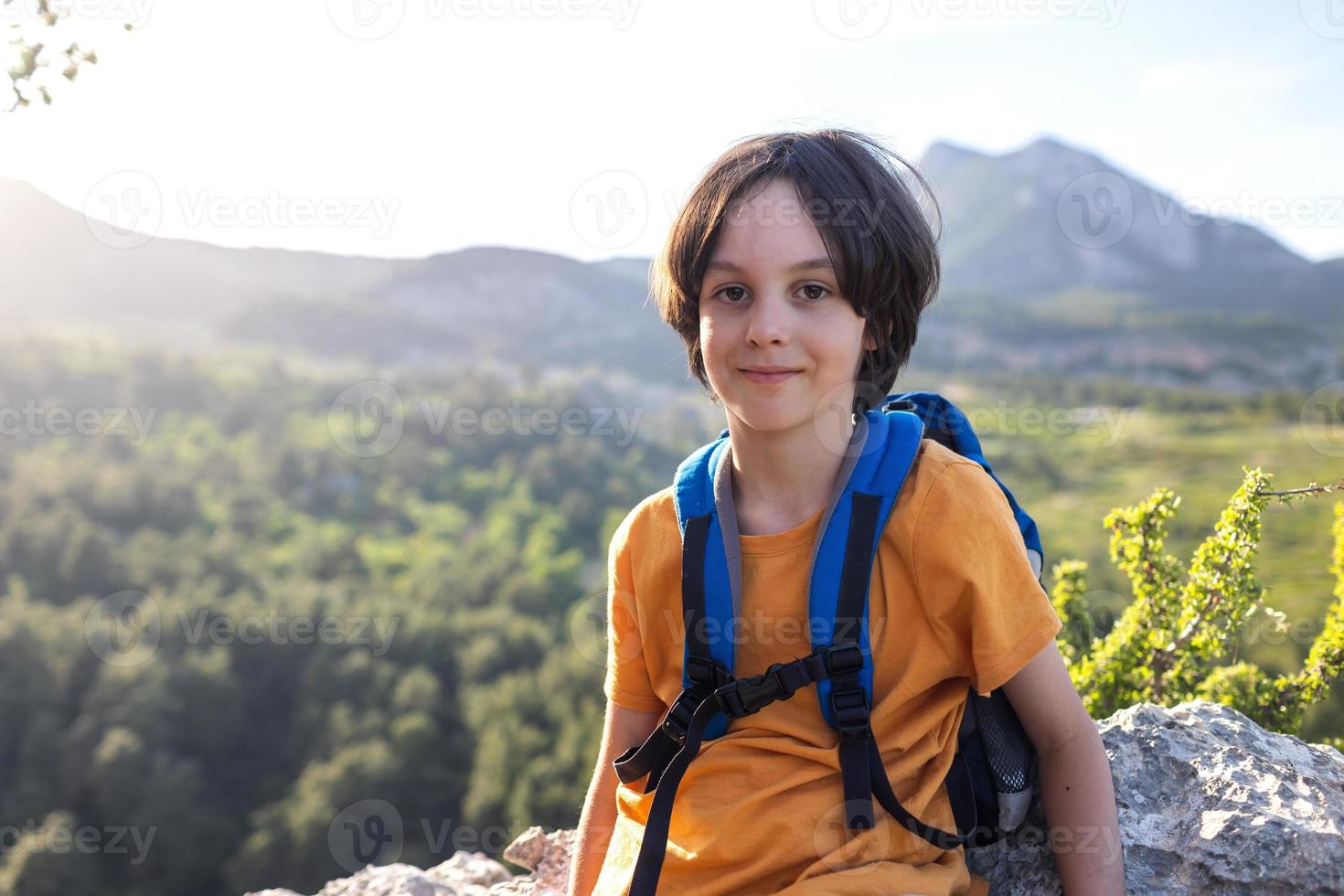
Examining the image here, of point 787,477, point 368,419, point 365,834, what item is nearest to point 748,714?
point 787,477

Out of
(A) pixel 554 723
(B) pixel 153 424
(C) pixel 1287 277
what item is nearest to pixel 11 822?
(A) pixel 554 723

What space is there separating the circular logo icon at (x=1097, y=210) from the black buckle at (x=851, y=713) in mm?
106607

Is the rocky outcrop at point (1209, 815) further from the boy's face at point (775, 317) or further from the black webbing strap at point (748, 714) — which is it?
the boy's face at point (775, 317)

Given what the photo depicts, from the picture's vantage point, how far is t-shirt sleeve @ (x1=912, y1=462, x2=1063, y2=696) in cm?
148

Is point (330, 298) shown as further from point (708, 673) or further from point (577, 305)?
point (708, 673)

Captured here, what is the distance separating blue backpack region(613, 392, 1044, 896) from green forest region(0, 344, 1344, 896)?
1284 centimetres

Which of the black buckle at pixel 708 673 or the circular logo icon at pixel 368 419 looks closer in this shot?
the black buckle at pixel 708 673

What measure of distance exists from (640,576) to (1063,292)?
100 meters

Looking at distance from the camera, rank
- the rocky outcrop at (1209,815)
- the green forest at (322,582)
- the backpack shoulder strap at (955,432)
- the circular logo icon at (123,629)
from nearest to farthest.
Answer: the rocky outcrop at (1209,815) → the backpack shoulder strap at (955,432) → the green forest at (322,582) → the circular logo icon at (123,629)

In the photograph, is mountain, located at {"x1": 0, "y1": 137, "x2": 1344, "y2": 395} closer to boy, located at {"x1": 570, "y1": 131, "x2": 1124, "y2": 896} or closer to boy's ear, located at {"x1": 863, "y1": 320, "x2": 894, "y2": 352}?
boy's ear, located at {"x1": 863, "y1": 320, "x2": 894, "y2": 352}

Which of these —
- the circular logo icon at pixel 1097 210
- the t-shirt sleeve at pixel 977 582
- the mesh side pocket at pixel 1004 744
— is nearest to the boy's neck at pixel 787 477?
the t-shirt sleeve at pixel 977 582

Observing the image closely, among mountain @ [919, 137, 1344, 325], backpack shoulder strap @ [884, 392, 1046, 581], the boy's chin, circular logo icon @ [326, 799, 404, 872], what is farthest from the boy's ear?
mountain @ [919, 137, 1344, 325]

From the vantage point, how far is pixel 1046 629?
1505 mm

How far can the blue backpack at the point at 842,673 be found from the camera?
60.2 inches
